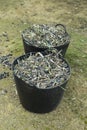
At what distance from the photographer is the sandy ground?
11.6 feet

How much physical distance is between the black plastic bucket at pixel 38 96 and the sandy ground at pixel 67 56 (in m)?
0.12

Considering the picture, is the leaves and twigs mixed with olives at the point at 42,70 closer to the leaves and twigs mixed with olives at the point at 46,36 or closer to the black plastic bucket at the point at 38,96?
the black plastic bucket at the point at 38,96

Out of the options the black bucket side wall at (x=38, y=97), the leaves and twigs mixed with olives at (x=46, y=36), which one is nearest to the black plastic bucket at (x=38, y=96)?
the black bucket side wall at (x=38, y=97)

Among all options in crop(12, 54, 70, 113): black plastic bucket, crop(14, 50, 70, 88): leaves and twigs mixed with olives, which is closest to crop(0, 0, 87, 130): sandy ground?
crop(12, 54, 70, 113): black plastic bucket

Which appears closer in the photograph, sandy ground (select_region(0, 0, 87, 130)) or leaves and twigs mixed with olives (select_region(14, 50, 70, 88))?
leaves and twigs mixed with olives (select_region(14, 50, 70, 88))

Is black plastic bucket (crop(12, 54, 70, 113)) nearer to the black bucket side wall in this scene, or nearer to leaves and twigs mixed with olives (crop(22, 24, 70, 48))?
the black bucket side wall

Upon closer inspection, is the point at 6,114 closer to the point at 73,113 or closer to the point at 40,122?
the point at 40,122

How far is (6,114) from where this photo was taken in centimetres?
364

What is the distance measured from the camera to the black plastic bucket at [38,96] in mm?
3288

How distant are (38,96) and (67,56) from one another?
5.21 ft

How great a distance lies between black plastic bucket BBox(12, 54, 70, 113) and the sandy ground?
0.39ft

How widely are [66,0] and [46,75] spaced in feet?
12.6

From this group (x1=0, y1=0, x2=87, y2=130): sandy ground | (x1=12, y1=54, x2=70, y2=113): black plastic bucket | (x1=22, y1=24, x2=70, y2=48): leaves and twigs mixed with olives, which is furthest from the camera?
(x1=22, y1=24, x2=70, y2=48): leaves and twigs mixed with olives

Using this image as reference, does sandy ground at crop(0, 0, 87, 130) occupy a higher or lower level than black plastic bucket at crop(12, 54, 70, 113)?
lower
